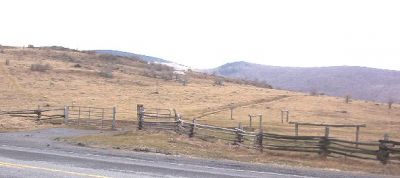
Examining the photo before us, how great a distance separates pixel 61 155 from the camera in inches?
917

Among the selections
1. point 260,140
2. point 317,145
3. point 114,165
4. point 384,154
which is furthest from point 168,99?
point 114,165

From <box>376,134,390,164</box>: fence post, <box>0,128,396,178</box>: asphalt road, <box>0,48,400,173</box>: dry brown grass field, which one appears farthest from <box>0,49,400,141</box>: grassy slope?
<box>0,128,396,178</box>: asphalt road

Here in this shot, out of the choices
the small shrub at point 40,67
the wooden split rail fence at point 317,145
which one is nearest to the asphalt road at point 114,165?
the wooden split rail fence at point 317,145

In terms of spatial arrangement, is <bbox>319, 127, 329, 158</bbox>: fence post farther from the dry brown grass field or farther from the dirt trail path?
the dirt trail path

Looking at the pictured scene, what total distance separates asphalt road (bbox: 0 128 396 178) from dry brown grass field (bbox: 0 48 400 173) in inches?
1208

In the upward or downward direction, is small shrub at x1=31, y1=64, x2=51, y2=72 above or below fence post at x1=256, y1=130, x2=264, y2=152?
above

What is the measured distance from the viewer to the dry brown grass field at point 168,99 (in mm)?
67625

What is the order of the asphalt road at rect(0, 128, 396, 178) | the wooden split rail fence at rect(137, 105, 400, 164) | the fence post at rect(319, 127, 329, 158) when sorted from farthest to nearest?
the fence post at rect(319, 127, 329, 158), the wooden split rail fence at rect(137, 105, 400, 164), the asphalt road at rect(0, 128, 396, 178)

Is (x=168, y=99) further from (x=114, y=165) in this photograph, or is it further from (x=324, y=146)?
(x=114, y=165)

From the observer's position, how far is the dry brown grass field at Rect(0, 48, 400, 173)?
67.6 metres

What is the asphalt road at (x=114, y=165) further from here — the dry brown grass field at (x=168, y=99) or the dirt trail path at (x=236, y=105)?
the dirt trail path at (x=236, y=105)

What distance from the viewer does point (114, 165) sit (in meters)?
20.4

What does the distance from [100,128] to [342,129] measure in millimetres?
27099

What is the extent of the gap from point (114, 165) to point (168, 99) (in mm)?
62591
